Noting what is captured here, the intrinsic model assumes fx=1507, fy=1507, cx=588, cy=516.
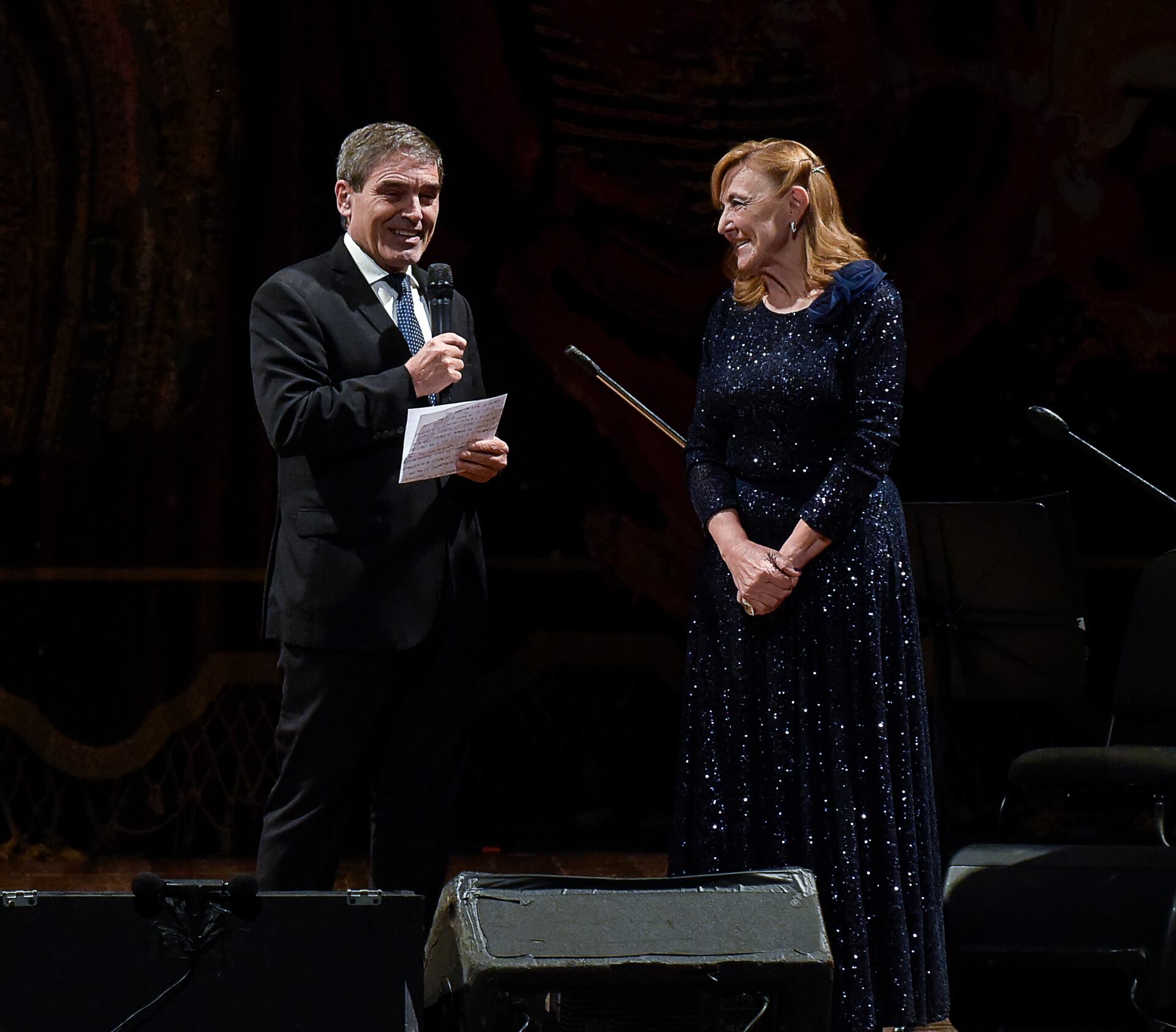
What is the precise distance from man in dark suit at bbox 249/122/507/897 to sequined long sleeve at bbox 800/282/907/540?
0.59m

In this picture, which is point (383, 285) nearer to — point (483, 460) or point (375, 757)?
point (483, 460)

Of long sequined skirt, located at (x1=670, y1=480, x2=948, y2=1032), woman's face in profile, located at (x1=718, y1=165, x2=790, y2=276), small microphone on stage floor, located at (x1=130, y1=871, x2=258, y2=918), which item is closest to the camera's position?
small microphone on stage floor, located at (x1=130, y1=871, x2=258, y2=918)

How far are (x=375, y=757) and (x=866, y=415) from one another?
1058 millimetres

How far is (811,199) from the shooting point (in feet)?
8.30

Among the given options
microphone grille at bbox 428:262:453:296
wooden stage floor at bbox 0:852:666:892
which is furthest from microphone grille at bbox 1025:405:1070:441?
wooden stage floor at bbox 0:852:666:892

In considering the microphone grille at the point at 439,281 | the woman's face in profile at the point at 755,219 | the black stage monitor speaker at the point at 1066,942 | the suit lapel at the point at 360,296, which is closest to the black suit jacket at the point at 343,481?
the suit lapel at the point at 360,296

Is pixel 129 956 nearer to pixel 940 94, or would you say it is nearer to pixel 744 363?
pixel 744 363

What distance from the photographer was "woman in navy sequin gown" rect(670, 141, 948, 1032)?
2.40m

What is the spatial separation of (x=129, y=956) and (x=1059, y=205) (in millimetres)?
3851

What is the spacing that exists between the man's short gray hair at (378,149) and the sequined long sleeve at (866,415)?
796 mm

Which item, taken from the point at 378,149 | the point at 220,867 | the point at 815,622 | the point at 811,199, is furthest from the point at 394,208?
the point at 220,867

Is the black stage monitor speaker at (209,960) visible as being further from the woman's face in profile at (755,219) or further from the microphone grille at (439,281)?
the woman's face in profile at (755,219)

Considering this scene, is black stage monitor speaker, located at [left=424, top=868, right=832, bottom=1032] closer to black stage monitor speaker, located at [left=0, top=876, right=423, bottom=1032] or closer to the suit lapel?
black stage monitor speaker, located at [left=0, top=876, right=423, bottom=1032]

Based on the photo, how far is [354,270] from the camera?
106 inches
